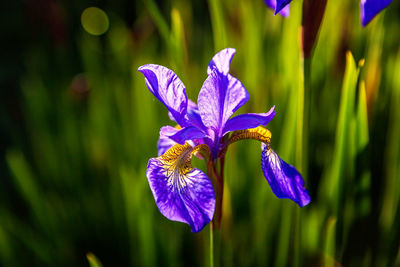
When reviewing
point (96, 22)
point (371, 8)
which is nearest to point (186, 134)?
point (371, 8)

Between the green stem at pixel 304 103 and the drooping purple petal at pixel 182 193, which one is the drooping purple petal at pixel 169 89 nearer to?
the drooping purple petal at pixel 182 193

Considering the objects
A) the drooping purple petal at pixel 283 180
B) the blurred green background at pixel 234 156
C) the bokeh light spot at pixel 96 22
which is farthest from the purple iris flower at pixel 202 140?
the bokeh light spot at pixel 96 22

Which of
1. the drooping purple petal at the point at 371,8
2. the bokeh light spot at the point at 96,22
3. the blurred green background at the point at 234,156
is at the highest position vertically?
the bokeh light spot at the point at 96,22

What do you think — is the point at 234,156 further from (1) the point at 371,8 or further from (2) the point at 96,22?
(2) the point at 96,22

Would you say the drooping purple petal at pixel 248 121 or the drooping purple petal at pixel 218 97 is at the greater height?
the drooping purple petal at pixel 218 97

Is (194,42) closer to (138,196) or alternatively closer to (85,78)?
(85,78)

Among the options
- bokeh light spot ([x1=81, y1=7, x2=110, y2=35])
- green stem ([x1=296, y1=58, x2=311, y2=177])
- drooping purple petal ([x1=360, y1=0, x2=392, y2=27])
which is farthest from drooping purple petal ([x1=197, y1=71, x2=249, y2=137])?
bokeh light spot ([x1=81, y1=7, x2=110, y2=35])

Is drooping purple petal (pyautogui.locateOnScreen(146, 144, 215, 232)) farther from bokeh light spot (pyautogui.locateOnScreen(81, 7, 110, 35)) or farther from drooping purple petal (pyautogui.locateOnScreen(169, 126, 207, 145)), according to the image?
bokeh light spot (pyautogui.locateOnScreen(81, 7, 110, 35))
